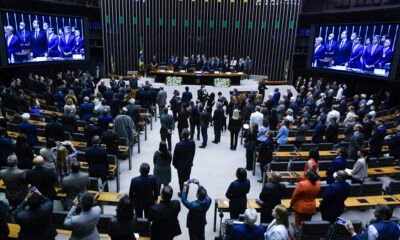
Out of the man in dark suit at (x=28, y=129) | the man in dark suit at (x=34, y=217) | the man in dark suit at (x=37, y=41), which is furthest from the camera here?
the man in dark suit at (x=37, y=41)

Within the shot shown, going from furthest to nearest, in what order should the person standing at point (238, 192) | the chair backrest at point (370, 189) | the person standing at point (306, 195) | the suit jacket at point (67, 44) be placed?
the suit jacket at point (67, 44) < the chair backrest at point (370, 189) < the person standing at point (238, 192) < the person standing at point (306, 195)

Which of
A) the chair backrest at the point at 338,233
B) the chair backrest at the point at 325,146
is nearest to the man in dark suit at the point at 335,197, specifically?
the chair backrest at the point at 338,233

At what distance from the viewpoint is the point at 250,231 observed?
3289mm

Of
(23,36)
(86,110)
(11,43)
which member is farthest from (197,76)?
(86,110)

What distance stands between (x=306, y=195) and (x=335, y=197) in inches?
18.1

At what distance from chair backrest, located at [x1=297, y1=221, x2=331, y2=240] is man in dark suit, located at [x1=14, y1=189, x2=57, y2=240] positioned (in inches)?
130

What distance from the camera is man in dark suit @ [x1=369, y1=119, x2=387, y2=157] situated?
7.87m

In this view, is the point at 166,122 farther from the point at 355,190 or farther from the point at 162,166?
the point at 355,190

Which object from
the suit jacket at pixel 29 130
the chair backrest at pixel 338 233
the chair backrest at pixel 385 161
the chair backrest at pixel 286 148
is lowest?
Result: the chair backrest at pixel 338 233

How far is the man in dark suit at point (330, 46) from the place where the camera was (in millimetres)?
15148

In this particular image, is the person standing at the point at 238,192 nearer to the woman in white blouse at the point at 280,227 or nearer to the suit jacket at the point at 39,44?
the woman in white blouse at the point at 280,227

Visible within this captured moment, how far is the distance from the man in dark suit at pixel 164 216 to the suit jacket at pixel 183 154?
2.14 m

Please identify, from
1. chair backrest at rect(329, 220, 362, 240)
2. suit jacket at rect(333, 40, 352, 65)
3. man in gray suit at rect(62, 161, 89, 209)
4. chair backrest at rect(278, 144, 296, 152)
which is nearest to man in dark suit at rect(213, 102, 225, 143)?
chair backrest at rect(278, 144, 296, 152)

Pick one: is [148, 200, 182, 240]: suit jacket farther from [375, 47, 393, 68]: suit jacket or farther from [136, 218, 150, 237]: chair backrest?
[375, 47, 393, 68]: suit jacket
